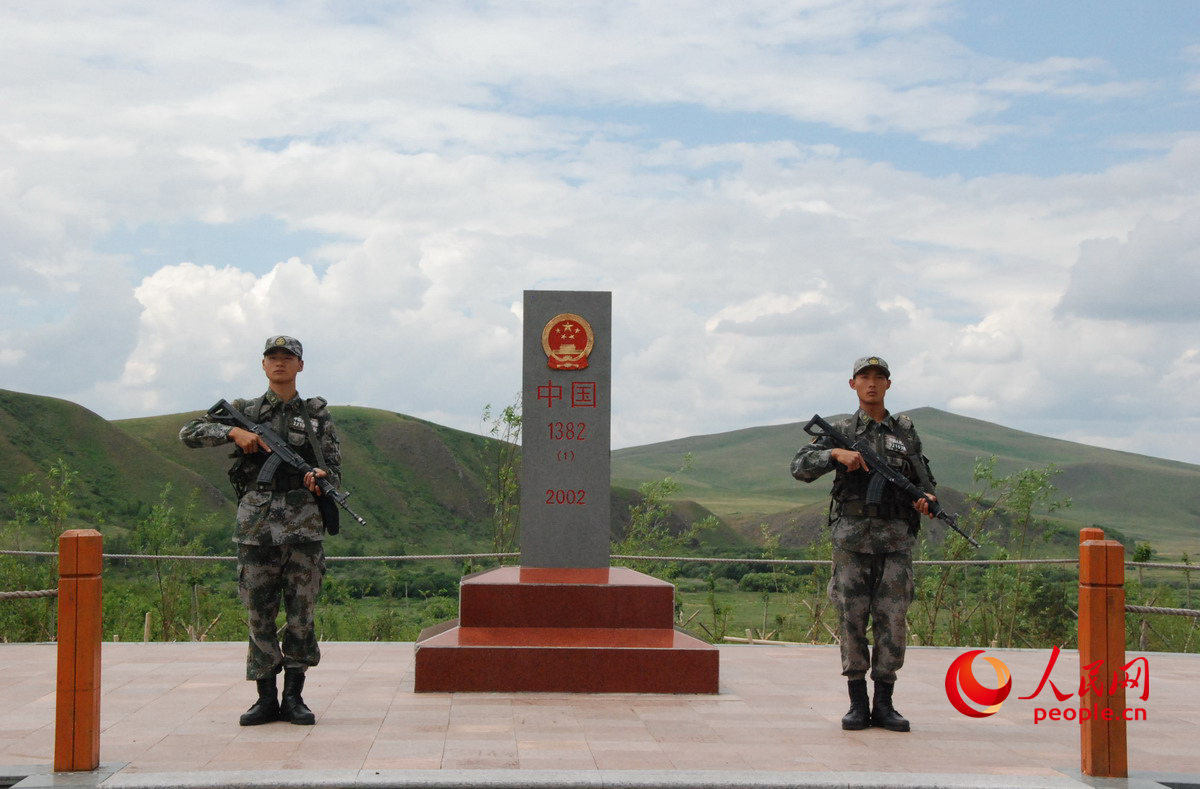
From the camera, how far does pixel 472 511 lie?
185 ft

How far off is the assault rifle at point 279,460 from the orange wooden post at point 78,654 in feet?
3.53

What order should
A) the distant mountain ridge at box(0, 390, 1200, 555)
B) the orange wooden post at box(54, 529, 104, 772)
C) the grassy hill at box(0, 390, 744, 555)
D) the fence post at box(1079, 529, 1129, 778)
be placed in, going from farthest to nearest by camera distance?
the distant mountain ridge at box(0, 390, 1200, 555), the grassy hill at box(0, 390, 744, 555), the fence post at box(1079, 529, 1129, 778), the orange wooden post at box(54, 529, 104, 772)

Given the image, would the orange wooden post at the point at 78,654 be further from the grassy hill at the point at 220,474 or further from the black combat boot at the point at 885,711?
the grassy hill at the point at 220,474

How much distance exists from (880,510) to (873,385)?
0.66 meters

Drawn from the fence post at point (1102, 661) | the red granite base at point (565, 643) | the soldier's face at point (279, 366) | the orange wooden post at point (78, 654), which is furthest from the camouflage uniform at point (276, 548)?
the fence post at point (1102, 661)

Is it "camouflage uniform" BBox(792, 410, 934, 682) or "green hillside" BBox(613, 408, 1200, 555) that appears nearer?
"camouflage uniform" BBox(792, 410, 934, 682)

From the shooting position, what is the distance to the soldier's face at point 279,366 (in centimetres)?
607

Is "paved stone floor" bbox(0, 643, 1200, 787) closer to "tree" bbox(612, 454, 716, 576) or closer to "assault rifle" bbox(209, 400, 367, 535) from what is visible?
"assault rifle" bbox(209, 400, 367, 535)

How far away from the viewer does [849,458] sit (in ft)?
19.4

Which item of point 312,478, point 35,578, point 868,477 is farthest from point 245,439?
point 35,578

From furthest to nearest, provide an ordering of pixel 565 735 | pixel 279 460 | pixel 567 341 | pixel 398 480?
1. pixel 398 480
2. pixel 567 341
3. pixel 279 460
4. pixel 565 735

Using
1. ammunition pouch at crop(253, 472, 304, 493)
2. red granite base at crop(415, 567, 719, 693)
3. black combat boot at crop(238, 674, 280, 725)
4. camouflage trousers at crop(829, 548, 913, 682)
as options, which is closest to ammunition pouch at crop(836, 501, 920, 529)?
camouflage trousers at crop(829, 548, 913, 682)

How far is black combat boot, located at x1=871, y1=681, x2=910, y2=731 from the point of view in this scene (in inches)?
237

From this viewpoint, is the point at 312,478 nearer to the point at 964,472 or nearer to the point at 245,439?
the point at 245,439
